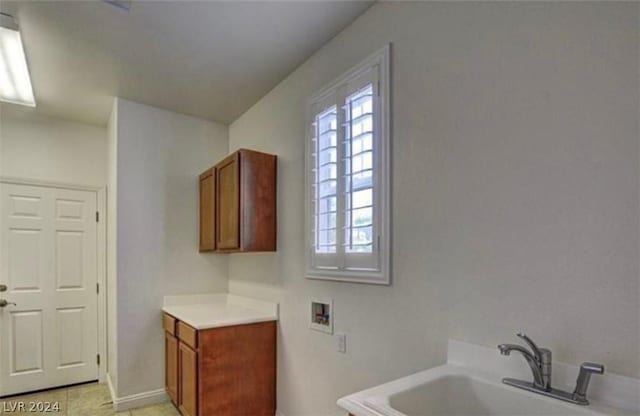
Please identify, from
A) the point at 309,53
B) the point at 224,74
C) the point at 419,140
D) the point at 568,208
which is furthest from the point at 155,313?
the point at 568,208

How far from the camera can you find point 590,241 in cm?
121

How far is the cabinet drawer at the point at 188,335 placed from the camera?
8.60 ft

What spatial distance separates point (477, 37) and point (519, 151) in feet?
1.80

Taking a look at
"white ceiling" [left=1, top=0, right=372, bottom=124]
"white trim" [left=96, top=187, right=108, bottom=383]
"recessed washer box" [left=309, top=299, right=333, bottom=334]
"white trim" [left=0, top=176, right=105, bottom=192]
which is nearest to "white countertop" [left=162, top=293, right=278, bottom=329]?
"recessed washer box" [left=309, top=299, right=333, bottom=334]

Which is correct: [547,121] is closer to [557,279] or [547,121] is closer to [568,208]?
[568,208]

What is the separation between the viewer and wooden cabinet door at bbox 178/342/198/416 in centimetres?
261

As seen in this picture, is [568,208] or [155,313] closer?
[568,208]

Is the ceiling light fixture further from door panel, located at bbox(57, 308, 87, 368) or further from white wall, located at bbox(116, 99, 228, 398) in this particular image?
door panel, located at bbox(57, 308, 87, 368)

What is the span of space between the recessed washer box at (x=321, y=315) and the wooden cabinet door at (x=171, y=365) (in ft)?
4.23

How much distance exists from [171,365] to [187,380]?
0.50 metres

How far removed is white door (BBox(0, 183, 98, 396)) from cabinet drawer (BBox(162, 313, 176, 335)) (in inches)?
40.6

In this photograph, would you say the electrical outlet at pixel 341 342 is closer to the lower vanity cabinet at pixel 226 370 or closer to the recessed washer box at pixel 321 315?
the recessed washer box at pixel 321 315

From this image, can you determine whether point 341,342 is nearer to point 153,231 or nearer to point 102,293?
point 153,231

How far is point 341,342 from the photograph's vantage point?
225 cm
